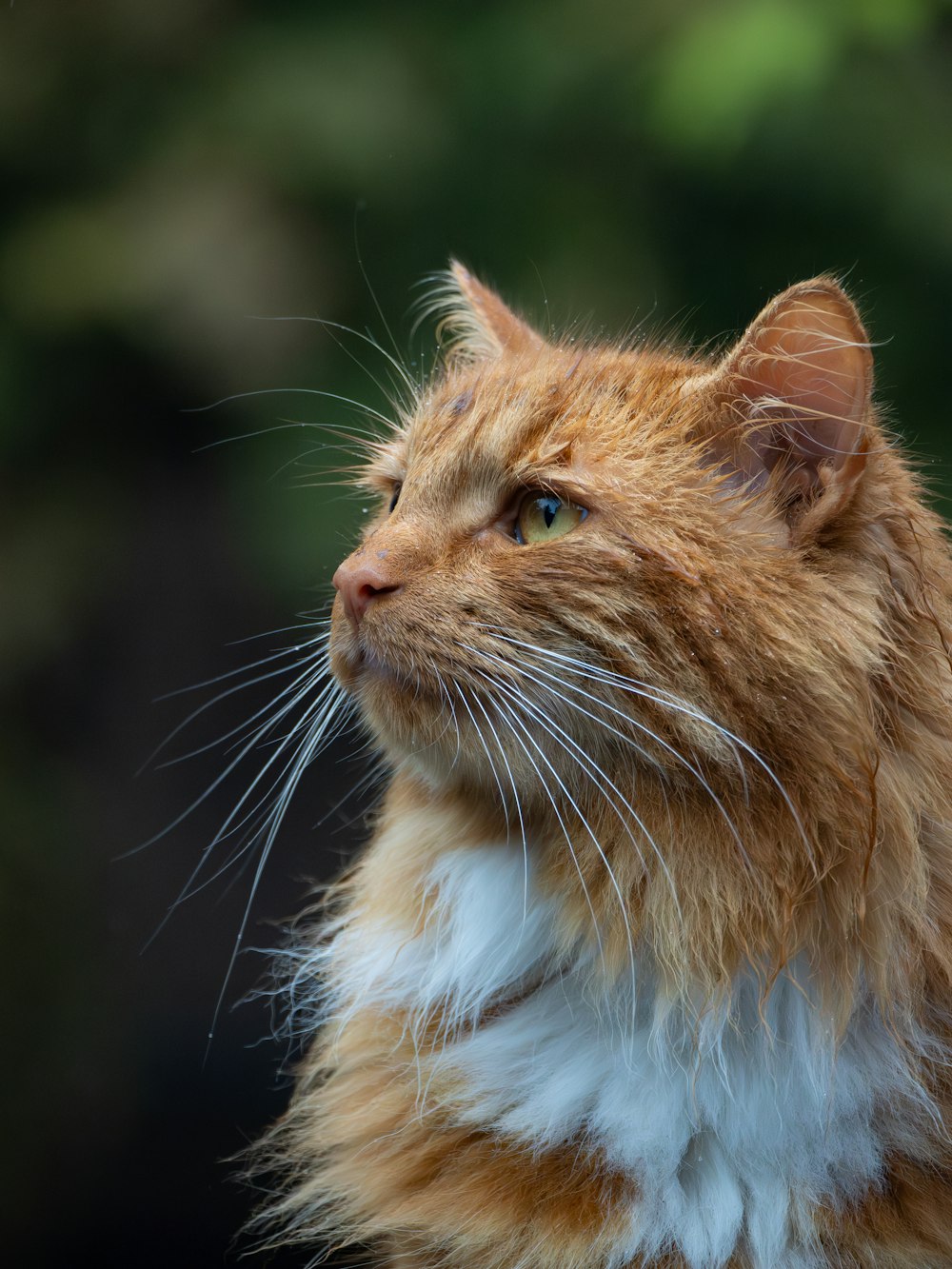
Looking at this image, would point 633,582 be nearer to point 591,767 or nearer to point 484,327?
point 591,767

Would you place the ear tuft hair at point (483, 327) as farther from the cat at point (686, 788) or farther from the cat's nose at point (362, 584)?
the cat's nose at point (362, 584)

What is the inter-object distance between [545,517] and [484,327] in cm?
49

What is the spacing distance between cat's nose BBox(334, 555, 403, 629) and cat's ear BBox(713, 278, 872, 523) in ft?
1.12

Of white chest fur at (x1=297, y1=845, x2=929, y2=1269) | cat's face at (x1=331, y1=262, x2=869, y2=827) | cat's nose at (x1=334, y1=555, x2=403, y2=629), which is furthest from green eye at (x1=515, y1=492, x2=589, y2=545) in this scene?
white chest fur at (x1=297, y1=845, x2=929, y2=1269)

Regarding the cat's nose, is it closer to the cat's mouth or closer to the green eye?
the cat's mouth

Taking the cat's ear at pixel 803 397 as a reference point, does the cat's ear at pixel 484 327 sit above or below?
below

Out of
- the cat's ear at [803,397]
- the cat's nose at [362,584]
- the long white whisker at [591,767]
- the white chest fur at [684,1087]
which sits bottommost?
the white chest fur at [684,1087]

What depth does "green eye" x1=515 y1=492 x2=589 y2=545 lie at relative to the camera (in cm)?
120

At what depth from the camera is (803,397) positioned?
3.82 ft

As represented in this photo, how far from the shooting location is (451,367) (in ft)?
5.30

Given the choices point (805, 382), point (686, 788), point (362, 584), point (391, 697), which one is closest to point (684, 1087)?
point (686, 788)

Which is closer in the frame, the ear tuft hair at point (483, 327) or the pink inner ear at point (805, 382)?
the pink inner ear at point (805, 382)

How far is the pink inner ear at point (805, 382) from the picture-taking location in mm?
1127

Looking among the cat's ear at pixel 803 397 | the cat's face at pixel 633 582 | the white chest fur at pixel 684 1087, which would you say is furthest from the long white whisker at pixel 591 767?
the cat's ear at pixel 803 397
